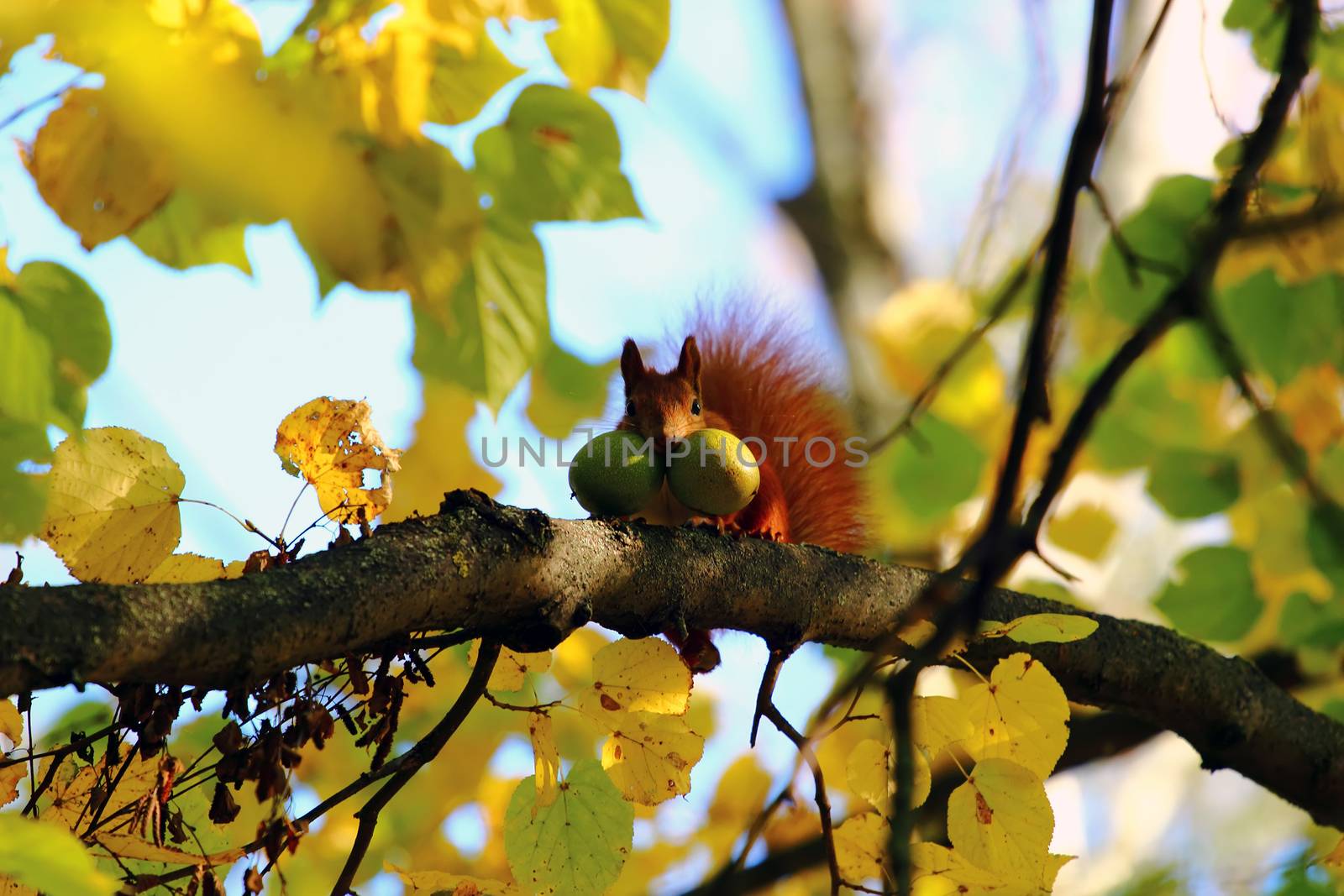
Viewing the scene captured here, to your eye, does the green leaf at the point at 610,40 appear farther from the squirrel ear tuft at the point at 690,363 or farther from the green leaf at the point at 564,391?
the green leaf at the point at 564,391

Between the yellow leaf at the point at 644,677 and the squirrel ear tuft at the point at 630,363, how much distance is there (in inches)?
31.3

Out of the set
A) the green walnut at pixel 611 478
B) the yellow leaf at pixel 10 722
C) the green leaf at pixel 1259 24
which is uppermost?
the green leaf at pixel 1259 24

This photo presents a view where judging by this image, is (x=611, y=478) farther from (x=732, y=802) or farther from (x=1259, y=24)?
(x=732, y=802)

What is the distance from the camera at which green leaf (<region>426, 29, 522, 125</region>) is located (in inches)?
61.2

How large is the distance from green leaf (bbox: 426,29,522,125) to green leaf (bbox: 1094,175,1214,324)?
112cm

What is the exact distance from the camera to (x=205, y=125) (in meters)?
1.25

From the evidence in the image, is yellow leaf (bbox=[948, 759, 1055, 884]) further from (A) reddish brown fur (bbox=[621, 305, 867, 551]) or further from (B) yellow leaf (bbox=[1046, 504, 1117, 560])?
(B) yellow leaf (bbox=[1046, 504, 1117, 560])

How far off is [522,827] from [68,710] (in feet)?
3.85

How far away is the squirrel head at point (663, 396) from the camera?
1754mm

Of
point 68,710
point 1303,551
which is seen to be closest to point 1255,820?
point 1303,551

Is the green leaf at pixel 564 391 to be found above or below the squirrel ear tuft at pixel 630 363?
above

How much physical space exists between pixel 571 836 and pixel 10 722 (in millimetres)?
607

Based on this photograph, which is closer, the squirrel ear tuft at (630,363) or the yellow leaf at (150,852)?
the yellow leaf at (150,852)

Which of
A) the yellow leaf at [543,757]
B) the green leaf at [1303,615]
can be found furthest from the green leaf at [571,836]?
the green leaf at [1303,615]
